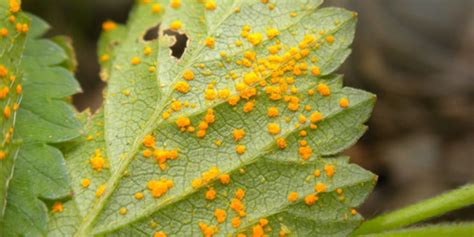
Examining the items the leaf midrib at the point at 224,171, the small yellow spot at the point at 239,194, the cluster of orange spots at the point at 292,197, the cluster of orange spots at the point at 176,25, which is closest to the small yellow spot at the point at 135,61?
the cluster of orange spots at the point at 176,25

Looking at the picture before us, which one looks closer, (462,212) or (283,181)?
(283,181)

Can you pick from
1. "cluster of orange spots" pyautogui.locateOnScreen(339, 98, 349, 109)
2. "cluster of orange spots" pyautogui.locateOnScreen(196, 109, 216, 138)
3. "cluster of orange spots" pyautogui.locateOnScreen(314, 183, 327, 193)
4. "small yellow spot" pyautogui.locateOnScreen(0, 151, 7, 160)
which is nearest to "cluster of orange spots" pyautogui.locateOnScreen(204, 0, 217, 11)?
"cluster of orange spots" pyautogui.locateOnScreen(196, 109, 216, 138)

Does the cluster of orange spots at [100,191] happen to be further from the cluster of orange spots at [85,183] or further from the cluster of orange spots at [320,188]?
the cluster of orange spots at [320,188]

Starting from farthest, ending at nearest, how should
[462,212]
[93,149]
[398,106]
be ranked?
[398,106] < [462,212] < [93,149]

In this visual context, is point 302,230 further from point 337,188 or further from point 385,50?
point 385,50

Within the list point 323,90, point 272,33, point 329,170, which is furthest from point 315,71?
point 329,170

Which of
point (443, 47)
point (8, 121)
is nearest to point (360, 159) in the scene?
point (443, 47)

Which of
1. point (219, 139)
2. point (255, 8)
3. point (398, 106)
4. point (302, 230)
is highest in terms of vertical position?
point (255, 8)

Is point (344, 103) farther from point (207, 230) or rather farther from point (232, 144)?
point (207, 230)
